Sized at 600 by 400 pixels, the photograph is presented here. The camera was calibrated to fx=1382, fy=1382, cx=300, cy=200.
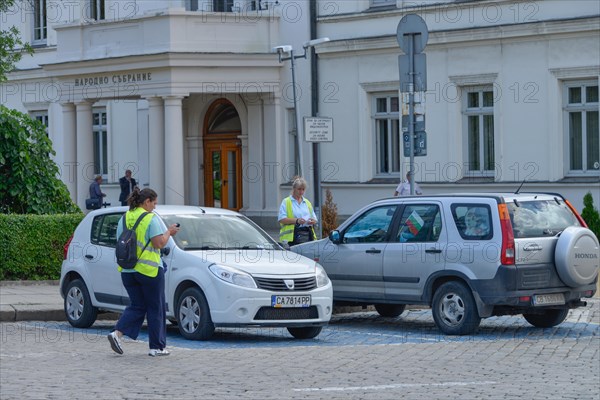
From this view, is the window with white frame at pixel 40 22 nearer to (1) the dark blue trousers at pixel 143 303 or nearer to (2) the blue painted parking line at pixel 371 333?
(2) the blue painted parking line at pixel 371 333

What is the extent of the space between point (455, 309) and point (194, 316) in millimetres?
3174

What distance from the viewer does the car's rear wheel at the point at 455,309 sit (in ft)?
53.4

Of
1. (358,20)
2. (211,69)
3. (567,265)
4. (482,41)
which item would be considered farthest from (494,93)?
(567,265)

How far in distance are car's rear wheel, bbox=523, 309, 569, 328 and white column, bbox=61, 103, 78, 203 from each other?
75.2 feet

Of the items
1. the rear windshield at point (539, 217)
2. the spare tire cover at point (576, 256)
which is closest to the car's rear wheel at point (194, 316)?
the rear windshield at point (539, 217)

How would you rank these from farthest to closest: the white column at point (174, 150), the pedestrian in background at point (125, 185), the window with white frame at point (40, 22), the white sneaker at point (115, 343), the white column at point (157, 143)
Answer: the window with white frame at point (40, 22) → the pedestrian in background at point (125, 185) → the white column at point (157, 143) → the white column at point (174, 150) → the white sneaker at point (115, 343)

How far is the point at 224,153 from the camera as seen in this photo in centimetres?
3812

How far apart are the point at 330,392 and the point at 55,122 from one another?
1267 inches

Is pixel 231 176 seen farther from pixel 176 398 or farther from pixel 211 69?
pixel 176 398

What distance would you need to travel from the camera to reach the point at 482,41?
31.2 m

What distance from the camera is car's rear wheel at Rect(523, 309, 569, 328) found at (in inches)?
684

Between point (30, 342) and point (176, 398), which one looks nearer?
point (176, 398)

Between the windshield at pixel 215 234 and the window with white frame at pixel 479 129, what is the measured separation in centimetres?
1526

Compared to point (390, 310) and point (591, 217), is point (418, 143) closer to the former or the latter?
point (390, 310)
